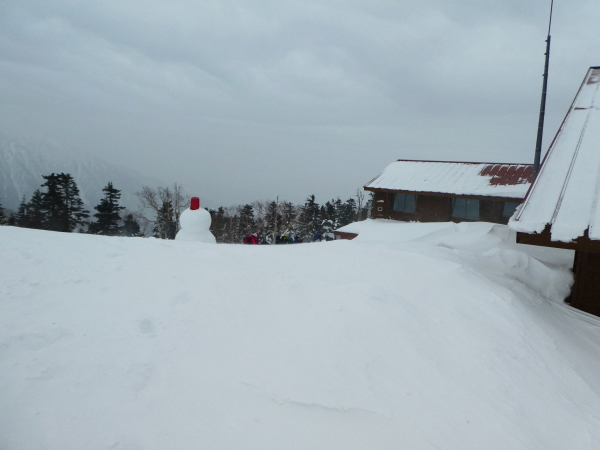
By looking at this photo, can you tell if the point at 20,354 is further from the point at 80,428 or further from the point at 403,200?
the point at 403,200

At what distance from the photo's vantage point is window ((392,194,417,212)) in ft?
55.2

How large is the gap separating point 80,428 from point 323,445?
1.31m

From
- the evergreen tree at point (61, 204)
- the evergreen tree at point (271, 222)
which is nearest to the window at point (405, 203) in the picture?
the evergreen tree at point (271, 222)

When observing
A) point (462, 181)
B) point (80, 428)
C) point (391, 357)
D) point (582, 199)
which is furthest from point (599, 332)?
point (462, 181)

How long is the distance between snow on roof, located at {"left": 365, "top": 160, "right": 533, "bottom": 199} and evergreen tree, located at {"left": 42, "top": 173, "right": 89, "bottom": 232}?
28615mm

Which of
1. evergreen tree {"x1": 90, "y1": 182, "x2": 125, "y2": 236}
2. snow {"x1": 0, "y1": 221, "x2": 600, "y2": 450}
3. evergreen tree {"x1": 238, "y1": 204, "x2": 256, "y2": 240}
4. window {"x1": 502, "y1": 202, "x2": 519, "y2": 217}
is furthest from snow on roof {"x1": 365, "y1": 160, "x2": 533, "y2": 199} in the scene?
evergreen tree {"x1": 90, "y1": 182, "x2": 125, "y2": 236}

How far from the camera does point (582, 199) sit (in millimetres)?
3766

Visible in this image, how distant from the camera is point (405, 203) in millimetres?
17078

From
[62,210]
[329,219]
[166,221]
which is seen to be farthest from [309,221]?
[62,210]

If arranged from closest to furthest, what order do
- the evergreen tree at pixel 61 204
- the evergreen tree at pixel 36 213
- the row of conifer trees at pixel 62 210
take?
the evergreen tree at pixel 36 213 < the row of conifer trees at pixel 62 210 < the evergreen tree at pixel 61 204

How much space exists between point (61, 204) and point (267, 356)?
36430 mm

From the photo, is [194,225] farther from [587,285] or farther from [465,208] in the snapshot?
[465,208]

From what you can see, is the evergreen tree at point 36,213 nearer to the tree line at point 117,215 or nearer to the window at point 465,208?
the tree line at point 117,215

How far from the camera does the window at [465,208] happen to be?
15445mm
